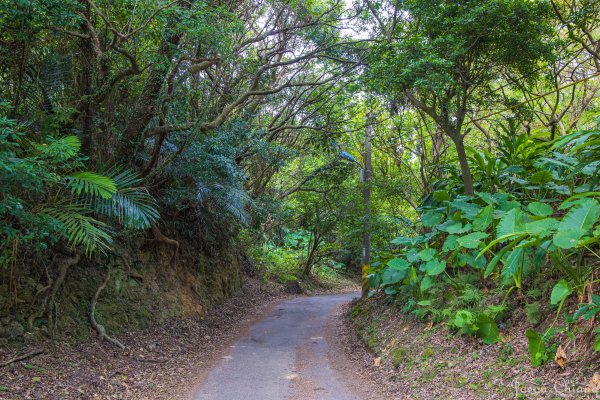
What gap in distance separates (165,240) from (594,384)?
27.0ft

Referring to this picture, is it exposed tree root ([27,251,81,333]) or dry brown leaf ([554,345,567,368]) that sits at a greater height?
exposed tree root ([27,251,81,333])

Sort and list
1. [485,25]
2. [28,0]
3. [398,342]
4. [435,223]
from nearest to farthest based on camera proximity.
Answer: [28,0], [485,25], [398,342], [435,223]

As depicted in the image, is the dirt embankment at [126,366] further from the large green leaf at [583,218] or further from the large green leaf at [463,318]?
the large green leaf at [583,218]

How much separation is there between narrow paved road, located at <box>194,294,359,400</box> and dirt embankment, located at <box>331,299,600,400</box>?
488mm

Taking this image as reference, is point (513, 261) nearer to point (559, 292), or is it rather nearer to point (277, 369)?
point (559, 292)

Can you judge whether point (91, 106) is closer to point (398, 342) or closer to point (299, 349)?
point (299, 349)

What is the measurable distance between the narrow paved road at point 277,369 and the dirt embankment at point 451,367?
488 millimetres

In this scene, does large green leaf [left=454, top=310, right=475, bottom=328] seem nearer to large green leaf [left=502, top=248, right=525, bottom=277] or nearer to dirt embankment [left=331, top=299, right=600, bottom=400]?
dirt embankment [left=331, top=299, right=600, bottom=400]

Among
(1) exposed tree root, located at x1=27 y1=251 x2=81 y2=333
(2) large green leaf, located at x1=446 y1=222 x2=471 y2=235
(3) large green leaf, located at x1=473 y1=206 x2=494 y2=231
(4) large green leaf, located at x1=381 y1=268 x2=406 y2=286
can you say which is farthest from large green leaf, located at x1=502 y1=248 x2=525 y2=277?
(1) exposed tree root, located at x1=27 y1=251 x2=81 y2=333

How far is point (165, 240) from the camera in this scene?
9977 millimetres

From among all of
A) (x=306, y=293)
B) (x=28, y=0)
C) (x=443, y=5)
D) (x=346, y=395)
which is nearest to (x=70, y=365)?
(x=346, y=395)

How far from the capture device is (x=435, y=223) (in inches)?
314

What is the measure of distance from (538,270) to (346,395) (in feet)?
9.79

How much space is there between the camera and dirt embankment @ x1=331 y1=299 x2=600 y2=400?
13.9 feet
